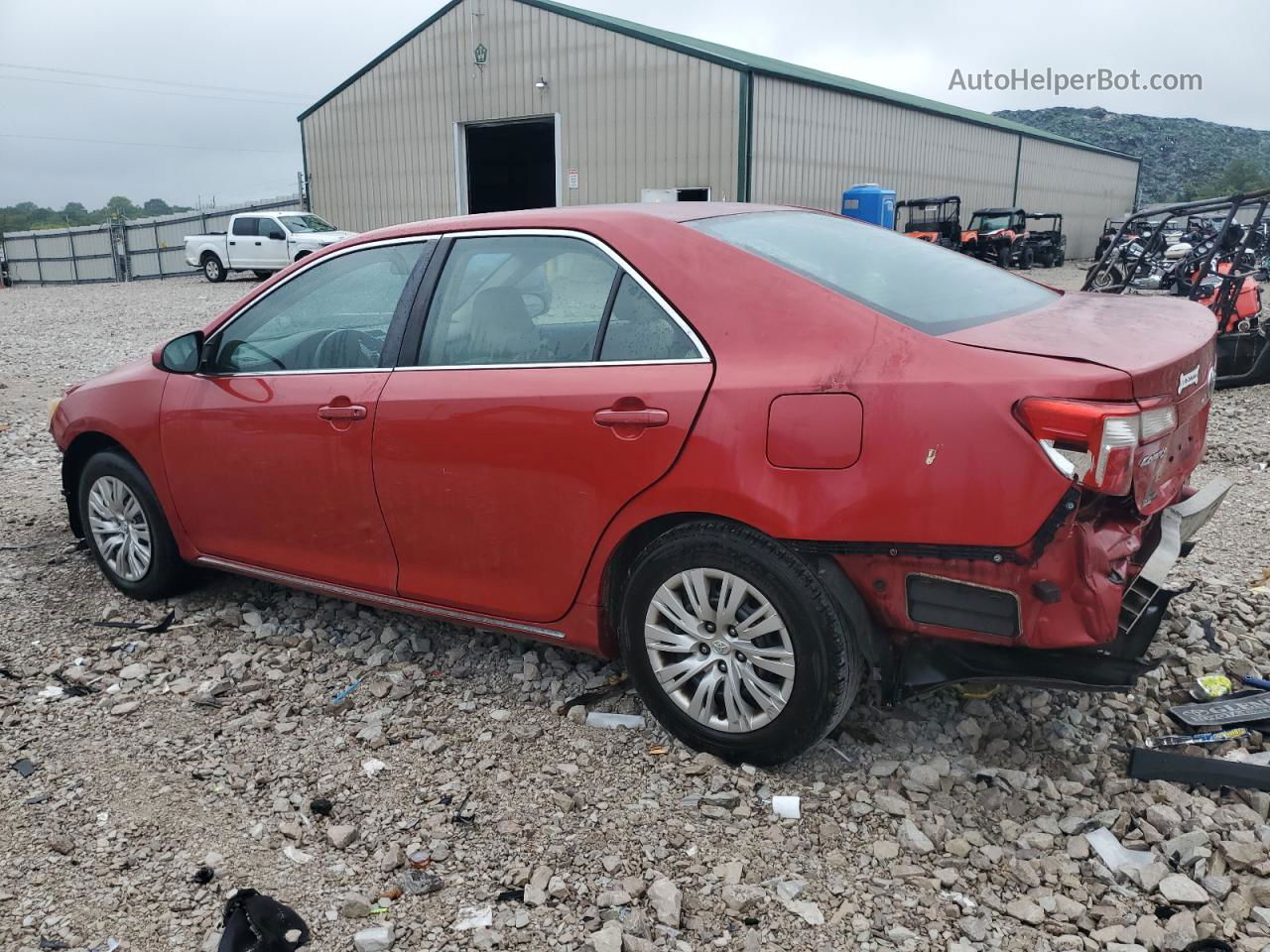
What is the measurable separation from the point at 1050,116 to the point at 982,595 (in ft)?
403

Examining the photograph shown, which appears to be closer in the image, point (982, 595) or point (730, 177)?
point (982, 595)

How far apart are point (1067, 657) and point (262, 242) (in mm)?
25443

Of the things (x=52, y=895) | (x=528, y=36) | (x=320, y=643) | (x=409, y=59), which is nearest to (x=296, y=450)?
(x=320, y=643)

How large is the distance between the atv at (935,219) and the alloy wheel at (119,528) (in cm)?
2413

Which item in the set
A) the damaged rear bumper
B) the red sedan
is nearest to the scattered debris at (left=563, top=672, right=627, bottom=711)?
the red sedan

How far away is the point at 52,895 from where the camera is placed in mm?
2643

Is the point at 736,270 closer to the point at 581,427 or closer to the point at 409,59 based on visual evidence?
the point at 581,427

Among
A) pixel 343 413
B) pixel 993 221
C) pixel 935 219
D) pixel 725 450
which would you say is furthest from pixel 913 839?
pixel 993 221

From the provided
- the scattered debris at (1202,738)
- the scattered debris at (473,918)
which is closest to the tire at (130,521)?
the scattered debris at (473,918)

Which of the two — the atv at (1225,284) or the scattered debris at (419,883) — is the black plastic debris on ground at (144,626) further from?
the atv at (1225,284)

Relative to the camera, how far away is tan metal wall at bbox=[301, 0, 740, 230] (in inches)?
891

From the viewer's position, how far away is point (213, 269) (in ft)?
87.4

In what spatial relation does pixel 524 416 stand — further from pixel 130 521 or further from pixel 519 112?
pixel 519 112

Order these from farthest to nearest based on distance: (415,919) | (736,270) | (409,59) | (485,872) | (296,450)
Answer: (409,59) → (296,450) → (736,270) → (485,872) → (415,919)
